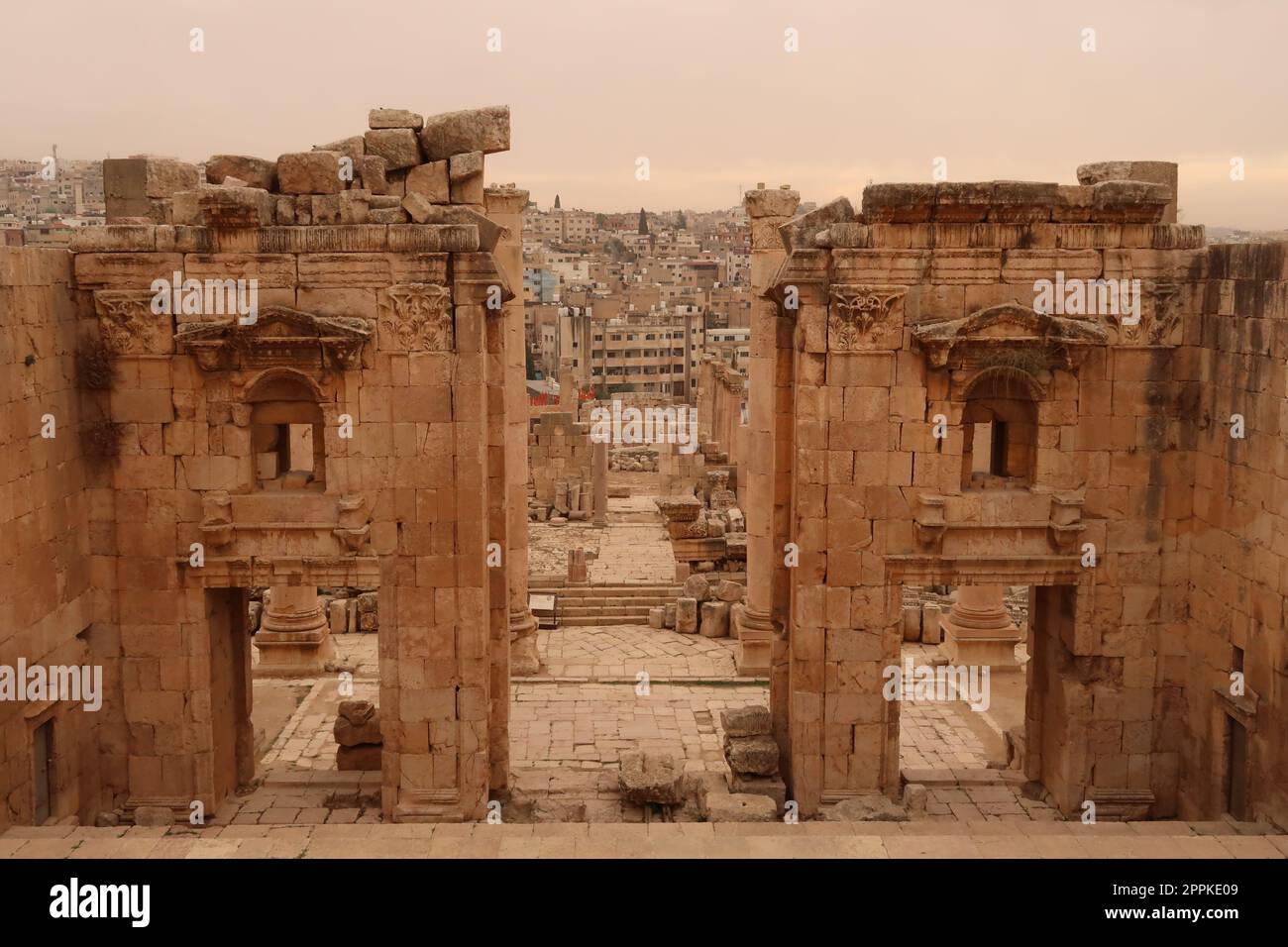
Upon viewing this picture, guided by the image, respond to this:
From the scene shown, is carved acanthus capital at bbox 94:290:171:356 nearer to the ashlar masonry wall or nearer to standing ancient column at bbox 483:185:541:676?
standing ancient column at bbox 483:185:541:676

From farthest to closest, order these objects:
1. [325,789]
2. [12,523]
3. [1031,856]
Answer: [325,789] → [12,523] → [1031,856]

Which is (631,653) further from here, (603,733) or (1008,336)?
(1008,336)

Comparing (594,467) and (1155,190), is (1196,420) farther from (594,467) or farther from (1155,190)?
(594,467)

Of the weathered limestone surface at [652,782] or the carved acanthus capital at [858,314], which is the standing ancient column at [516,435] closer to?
the weathered limestone surface at [652,782]

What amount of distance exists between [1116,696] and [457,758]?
7114 mm

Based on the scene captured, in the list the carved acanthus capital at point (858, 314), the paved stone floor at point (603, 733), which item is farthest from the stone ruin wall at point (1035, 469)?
the paved stone floor at point (603, 733)

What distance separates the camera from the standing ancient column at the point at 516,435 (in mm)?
17438

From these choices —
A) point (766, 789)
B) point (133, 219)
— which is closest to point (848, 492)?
point (766, 789)

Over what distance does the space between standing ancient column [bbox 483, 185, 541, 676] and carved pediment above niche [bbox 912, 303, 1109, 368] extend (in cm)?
726

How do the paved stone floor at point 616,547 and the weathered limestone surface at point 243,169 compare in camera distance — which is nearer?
the weathered limestone surface at point 243,169

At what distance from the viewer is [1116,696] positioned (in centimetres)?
1260

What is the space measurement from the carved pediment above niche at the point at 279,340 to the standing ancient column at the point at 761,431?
22.1 feet

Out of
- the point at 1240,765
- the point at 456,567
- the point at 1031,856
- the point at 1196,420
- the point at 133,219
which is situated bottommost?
the point at 1240,765

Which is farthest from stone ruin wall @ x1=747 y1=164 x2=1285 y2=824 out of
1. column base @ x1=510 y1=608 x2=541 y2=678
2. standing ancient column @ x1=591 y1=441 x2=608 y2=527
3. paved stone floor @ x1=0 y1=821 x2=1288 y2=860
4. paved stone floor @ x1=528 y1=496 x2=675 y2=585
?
standing ancient column @ x1=591 y1=441 x2=608 y2=527
